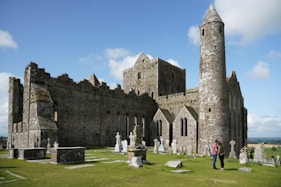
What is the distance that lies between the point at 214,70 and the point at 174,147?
9.51 metres

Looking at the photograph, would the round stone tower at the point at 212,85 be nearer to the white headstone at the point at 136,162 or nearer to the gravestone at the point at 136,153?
the gravestone at the point at 136,153

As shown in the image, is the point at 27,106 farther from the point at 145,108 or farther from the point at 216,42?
the point at 216,42

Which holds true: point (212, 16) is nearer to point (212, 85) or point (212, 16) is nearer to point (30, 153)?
point (212, 85)

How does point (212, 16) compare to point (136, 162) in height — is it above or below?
above

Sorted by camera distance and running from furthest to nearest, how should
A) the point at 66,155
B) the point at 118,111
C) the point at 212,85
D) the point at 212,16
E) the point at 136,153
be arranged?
1. the point at 118,111
2. the point at 212,16
3. the point at 212,85
4. the point at 136,153
5. the point at 66,155

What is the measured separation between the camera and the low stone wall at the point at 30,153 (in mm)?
16453

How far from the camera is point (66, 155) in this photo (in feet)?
48.3

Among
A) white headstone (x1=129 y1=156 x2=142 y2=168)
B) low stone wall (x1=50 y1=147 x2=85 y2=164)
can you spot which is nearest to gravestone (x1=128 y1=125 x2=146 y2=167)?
white headstone (x1=129 y1=156 x2=142 y2=168)

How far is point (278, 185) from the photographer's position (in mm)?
10172

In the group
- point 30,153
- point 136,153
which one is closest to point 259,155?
point 136,153

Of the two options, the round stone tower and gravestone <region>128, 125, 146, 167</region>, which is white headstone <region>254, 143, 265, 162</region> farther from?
gravestone <region>128, 125, 146, 167</region>

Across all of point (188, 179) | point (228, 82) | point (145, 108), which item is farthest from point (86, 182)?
point (145, 108)

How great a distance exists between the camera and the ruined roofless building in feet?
80.2

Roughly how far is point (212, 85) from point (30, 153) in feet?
62.4
